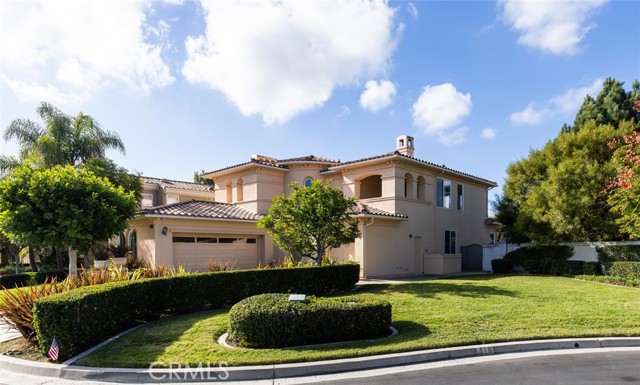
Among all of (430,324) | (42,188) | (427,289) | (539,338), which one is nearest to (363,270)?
(427,289)

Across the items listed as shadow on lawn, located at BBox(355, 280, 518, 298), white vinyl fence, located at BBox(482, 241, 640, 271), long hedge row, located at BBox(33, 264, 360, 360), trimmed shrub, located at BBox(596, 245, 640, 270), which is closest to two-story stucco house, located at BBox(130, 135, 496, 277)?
white vinyl fence, located at BBox(482, 241, 640, 271)

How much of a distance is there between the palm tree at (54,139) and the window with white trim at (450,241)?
72.3 feet

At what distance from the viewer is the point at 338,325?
7.46 meters

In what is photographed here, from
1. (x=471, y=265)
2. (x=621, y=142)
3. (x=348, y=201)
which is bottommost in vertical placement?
(x=471, y=265)

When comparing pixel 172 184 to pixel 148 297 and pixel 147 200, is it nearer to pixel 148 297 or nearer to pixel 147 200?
pixel 147 200

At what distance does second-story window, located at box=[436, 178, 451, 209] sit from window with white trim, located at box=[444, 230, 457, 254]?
1624mm

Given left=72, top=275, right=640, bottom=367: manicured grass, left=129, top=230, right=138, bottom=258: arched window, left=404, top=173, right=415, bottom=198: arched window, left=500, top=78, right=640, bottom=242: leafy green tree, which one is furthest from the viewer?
left=404, top=173, right=415, bottom=198: arched window

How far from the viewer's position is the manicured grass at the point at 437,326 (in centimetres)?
666

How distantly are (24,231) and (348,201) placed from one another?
408 inches

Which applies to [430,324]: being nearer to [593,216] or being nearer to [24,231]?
[24,231]

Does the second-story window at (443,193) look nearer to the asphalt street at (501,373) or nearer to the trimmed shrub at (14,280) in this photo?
the asphalt street at (501,373)

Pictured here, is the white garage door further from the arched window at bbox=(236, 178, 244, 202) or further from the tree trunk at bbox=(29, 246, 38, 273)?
the tree trunk at bbox=(29, 246, 38, 273)

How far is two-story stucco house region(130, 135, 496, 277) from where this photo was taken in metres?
17.8

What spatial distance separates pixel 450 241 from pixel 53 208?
2036 cm
